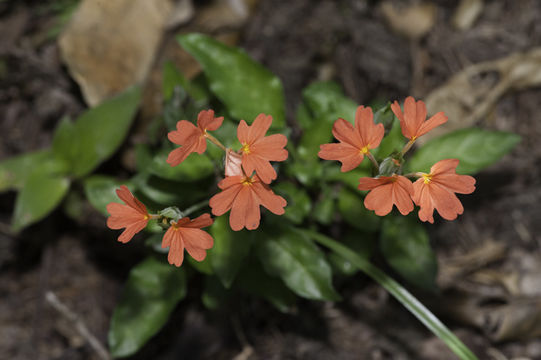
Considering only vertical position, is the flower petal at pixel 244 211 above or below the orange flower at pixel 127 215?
above

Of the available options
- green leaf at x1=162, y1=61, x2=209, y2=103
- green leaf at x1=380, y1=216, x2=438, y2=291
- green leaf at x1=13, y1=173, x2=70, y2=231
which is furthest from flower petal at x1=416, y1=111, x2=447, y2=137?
green leaf at x1=13, y1=173, x2=70, y2=231

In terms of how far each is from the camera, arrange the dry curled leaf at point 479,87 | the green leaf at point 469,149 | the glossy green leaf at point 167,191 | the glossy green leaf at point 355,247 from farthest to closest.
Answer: the dry curled leaf at point 479,87, the glossy green leaf at point 355,247, the green leaf at point 469,149, the glossy green leaf at point 167,191

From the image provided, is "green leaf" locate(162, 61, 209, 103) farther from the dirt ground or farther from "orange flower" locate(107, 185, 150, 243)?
"orange flower" locate(107, 185, 150, 243)

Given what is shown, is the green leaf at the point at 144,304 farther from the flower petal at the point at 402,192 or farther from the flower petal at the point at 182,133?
the flower petal at the point at 402,192

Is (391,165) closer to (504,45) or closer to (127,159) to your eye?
(127,159)

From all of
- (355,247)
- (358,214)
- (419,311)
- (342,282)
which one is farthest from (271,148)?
(342,282)

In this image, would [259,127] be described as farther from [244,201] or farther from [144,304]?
[144,304]

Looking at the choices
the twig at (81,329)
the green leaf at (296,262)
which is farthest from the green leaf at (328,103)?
the twig at (81,329)
